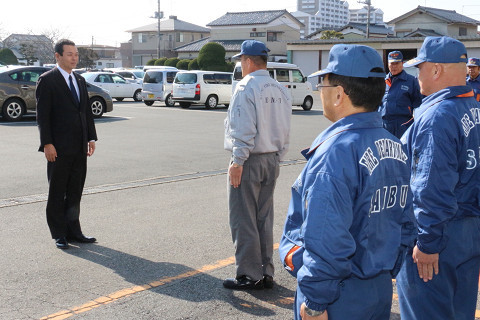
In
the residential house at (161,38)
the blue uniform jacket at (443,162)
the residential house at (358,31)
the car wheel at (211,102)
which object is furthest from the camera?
the residential house at (161,38)

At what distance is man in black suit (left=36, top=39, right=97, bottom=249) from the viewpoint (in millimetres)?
5633

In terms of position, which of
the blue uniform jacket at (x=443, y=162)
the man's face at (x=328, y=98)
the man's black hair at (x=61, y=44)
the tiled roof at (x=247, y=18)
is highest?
the tiled roof at (x=247, y=18)

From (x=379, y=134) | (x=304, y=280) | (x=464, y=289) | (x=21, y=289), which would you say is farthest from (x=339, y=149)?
(x=21, y=289)

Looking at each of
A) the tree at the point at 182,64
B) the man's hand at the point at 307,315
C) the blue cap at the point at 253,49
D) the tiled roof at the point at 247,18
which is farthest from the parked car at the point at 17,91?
the tiled roof at the point at 247,18

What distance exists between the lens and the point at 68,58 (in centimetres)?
569

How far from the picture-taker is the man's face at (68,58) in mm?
5673

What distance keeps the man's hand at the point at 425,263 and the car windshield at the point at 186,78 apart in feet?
73.3

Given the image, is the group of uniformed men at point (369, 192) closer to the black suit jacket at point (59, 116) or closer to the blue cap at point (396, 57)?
the black suit jacket at point (59, 116)

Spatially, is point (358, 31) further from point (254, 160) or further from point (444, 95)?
point (444, 95)

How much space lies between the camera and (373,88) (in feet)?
7.70

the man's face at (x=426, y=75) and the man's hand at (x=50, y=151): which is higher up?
the man's face at (x=426, y=75)

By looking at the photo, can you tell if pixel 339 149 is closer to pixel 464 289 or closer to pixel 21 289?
pixel 464 289

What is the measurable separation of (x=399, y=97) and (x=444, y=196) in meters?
5.46

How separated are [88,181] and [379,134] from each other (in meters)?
7.08
